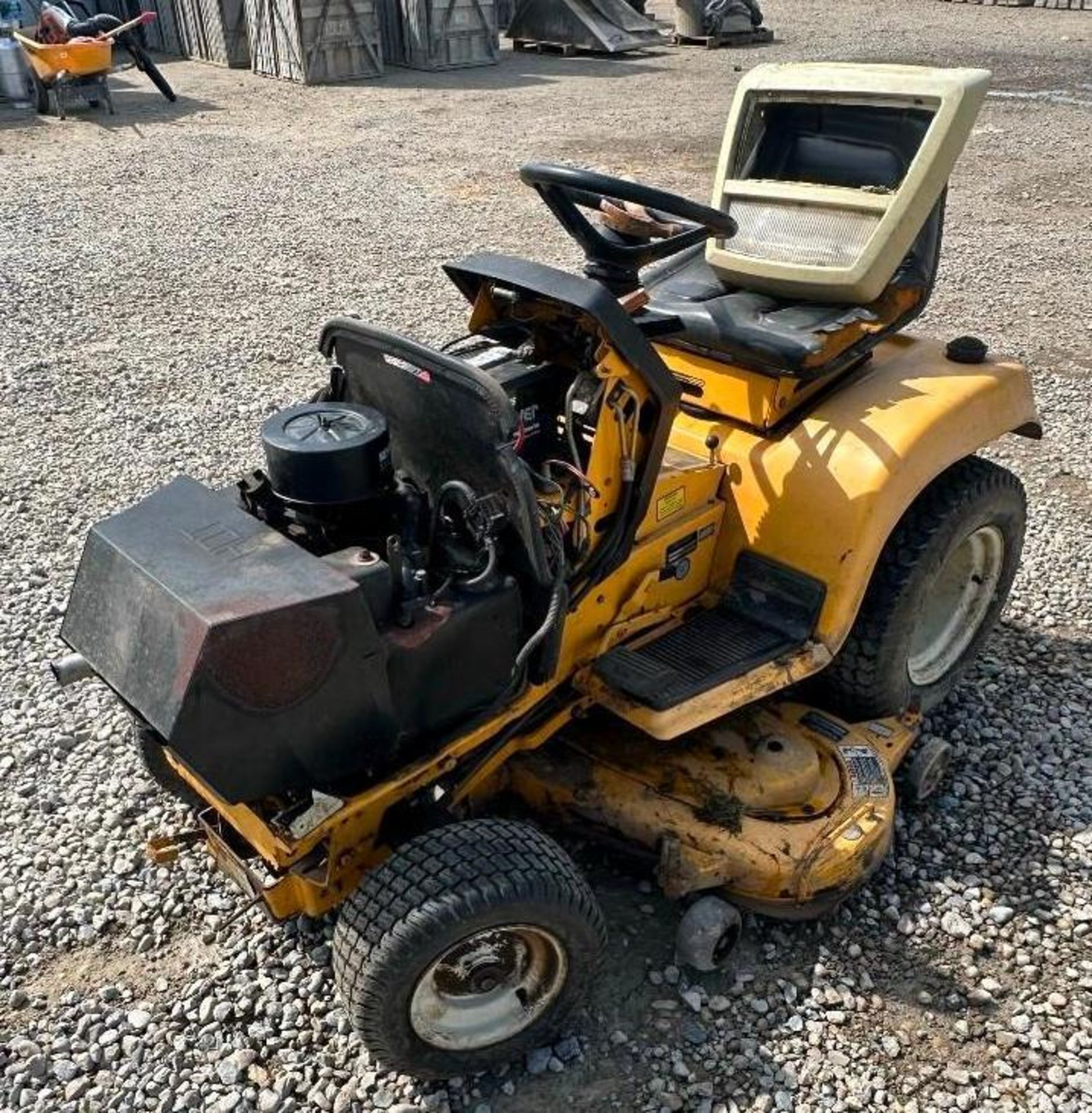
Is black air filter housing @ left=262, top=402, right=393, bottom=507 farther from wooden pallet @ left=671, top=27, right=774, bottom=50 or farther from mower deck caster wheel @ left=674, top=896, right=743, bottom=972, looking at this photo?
wooden pallet @ left=671, top=27, right=774, bottom=50

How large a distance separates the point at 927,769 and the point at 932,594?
71cm

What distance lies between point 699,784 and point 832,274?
5.39 feet

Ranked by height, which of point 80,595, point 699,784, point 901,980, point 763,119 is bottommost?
point 901,980

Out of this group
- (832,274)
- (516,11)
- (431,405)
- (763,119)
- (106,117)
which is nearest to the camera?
(431,405)

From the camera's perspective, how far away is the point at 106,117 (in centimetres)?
1348

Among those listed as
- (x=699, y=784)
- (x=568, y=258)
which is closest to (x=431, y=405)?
(x=699, y=784)

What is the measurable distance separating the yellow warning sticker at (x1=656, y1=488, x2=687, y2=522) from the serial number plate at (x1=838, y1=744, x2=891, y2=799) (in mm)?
887

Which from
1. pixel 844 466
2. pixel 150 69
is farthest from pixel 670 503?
pixel 150 69

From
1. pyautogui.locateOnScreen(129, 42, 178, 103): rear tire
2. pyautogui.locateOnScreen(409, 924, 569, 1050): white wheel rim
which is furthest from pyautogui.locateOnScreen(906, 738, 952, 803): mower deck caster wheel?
pyautogui.locateOnScreen(129, 42, 178, 103): rear tire

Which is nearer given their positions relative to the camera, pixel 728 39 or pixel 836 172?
pixel 836 172

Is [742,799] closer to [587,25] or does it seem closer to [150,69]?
[150,69]

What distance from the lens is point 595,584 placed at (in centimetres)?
303

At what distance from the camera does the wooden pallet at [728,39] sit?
17359mm

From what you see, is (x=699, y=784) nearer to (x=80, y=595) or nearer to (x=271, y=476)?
(x=271, y=476)
